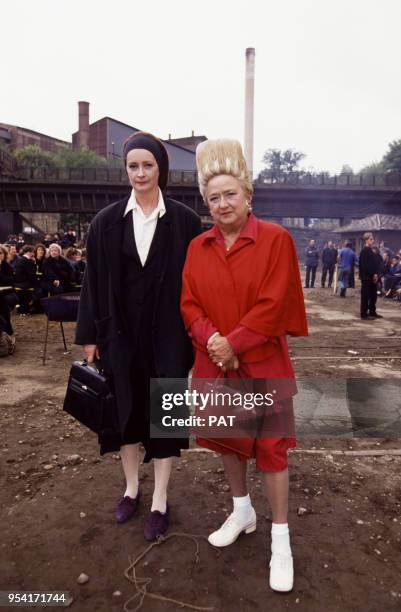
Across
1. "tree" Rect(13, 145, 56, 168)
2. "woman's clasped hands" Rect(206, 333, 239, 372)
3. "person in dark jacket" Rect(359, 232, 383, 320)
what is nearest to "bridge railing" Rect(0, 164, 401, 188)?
"tree" Rect(13, 145, 56, 168)

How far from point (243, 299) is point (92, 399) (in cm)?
107

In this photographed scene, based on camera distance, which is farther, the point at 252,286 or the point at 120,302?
the point at 120,302

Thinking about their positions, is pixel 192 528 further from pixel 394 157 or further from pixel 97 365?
pixel 394 157

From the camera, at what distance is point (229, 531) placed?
240 cm

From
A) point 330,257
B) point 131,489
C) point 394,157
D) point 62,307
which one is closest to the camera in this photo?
point 131,489

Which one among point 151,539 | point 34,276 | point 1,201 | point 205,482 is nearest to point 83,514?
point 151,539

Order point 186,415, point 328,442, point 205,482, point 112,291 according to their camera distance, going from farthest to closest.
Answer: point 328,442
point 205,482
point 186,415
point 112,291

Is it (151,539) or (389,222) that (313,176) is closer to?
(389,222)

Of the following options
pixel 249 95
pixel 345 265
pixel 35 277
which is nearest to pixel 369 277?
pixel 345 265

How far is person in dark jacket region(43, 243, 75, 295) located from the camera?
994cm

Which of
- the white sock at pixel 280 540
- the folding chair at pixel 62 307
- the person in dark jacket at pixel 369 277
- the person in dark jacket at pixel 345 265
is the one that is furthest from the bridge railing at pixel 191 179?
the white sock at pixel 280 540

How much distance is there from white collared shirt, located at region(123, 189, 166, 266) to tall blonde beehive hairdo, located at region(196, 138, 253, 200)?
1.34ft

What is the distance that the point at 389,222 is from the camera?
112ft

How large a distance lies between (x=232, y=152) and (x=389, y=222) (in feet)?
116
